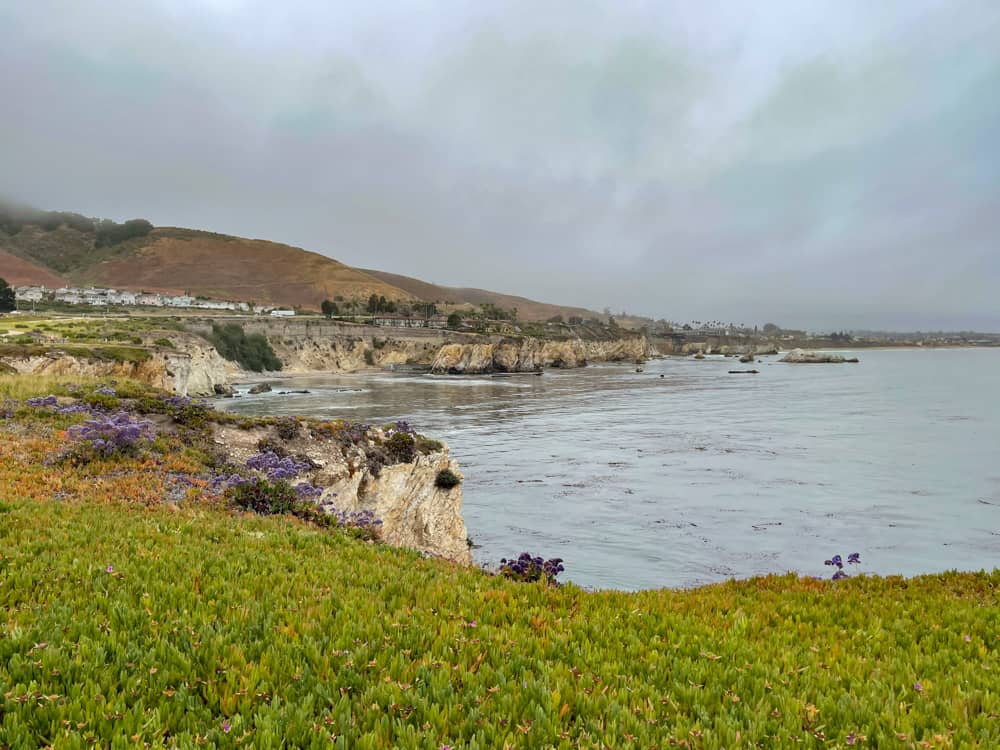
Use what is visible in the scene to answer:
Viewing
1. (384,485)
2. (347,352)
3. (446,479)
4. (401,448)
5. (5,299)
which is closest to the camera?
(384,485)

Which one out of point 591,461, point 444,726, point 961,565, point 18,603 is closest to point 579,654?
point 444,726

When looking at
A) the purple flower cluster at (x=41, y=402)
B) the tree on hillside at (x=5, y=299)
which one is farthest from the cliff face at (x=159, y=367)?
the tree on hillside at (x=5, y=299)

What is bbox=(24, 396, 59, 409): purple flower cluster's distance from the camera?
16000mm

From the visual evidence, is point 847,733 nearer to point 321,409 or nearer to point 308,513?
point 308,513

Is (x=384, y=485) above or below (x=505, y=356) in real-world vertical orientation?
below

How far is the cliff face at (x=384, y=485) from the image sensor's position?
627 inches

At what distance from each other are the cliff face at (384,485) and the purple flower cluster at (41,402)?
441 cm

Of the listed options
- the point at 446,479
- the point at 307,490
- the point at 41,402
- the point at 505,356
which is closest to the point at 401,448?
the point at 446,479

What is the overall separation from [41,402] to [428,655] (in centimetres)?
1602

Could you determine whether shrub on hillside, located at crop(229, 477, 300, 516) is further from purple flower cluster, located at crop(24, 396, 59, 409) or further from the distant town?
the distant town

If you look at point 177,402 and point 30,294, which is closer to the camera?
point 177,402

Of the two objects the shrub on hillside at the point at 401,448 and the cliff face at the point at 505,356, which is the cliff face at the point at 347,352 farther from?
the shrub on hillside at the point at 401,448

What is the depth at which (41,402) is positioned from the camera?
16.2 meters

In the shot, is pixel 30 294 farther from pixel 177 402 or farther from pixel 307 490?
pixel 307 490
